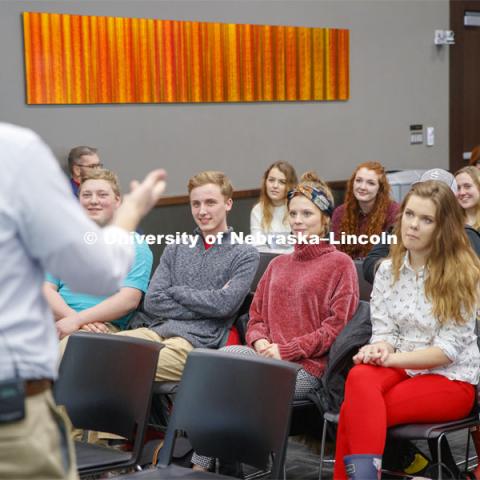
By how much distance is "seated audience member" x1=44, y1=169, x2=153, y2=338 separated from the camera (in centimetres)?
387

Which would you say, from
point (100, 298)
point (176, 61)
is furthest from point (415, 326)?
point (176, 61)

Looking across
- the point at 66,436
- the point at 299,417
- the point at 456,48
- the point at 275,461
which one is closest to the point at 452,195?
the point at 299,417

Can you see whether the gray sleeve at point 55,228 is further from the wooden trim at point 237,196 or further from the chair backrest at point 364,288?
the wooden trim at point 237,196

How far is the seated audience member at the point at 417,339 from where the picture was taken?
290 cm

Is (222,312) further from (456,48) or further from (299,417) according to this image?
(456,48)

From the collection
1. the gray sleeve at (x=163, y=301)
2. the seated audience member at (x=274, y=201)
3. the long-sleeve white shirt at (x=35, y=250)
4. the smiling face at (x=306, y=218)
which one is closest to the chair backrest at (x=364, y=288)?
the smiling face at (x=306, y=218)

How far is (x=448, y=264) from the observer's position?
3062mm

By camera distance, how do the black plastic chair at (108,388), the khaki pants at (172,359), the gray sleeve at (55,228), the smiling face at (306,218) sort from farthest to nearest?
the smiling face at (306,218) → the khaki pants at (172,359) → the black plastic chair at (108,388) → the gray sleeve at (55,228)

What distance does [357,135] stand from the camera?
7438mm

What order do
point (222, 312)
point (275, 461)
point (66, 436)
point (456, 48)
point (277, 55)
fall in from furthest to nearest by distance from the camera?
point (456, 48)
point (277, 55)
point (222, 312)
point (275, 461)
point (66, 436)

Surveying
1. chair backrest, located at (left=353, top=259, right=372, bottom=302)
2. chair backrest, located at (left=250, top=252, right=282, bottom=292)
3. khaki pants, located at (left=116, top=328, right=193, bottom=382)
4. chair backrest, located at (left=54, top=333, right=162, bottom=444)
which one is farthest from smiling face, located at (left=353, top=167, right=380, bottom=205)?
chair backrest, located at (left=54, top=333, right=162, bottom=444)

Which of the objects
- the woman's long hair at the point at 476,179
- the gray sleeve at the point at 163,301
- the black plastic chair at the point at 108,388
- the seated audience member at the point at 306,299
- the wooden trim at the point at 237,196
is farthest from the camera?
the wooden trim at the point at 237,196

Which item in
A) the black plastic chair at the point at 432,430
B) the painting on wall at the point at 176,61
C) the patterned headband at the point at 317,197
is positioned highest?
the painting on wall at the point at 176,61

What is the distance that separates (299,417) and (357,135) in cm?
442
